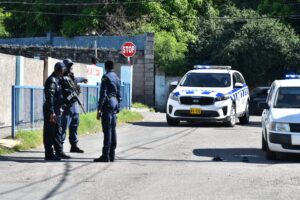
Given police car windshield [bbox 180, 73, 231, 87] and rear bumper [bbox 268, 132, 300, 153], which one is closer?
rear bumper [bbox 268, 132, 300, 153]

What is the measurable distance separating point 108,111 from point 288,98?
384 centimetres

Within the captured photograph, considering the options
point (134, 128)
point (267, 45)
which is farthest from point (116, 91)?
point (267, 45)

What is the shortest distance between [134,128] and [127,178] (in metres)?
9.74

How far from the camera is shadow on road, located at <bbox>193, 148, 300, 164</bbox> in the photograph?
12.5 meters

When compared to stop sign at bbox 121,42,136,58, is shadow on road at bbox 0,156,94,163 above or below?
below

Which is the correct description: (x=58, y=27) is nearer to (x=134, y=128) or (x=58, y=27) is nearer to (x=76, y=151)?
(x=134, y=128)

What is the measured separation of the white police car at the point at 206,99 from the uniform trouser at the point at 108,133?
27.8ft

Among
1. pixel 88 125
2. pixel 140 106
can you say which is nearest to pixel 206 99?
pixel 88 125

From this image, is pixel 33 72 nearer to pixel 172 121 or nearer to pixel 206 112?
pixel 172 121

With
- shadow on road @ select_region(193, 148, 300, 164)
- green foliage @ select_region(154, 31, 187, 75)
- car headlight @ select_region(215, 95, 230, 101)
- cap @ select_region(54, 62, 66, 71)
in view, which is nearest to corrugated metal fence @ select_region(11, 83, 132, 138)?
cap @ select_region(54, 62, 66, 71)

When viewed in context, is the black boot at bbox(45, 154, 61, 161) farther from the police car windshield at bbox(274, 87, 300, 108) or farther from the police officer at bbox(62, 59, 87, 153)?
the police car windshield at bbox(274, 87, 300, 108)

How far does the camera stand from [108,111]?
11.7 m

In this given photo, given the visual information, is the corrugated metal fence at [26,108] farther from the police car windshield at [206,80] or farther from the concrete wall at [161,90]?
the concrete wall at [161,90]

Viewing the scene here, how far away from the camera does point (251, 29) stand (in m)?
35.6
